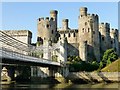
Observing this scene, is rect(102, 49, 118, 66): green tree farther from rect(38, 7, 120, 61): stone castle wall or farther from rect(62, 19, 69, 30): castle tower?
rect(62, 19, 69, 30): castle tower

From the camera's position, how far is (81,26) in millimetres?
61000

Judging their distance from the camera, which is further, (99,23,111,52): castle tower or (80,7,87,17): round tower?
(99,23,111,52): castle tower

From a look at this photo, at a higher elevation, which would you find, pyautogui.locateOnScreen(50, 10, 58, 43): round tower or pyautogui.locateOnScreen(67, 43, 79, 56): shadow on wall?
pyautogui.locateOnScreen(50, 10, 58, 43): round tower

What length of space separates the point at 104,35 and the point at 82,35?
5.61 meters

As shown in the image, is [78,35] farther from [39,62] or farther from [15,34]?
[39,62]

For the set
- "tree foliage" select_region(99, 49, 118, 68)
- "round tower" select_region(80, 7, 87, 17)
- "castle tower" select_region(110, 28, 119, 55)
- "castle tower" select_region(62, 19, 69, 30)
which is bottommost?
"tree foliage" select_region(99, 49, 118, 68)

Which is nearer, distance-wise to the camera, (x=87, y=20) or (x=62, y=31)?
(x=87, y=20)

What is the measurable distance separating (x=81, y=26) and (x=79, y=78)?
17.6 m

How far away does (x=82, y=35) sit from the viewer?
60656 millimetres

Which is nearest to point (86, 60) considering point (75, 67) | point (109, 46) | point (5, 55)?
point (75, 67)

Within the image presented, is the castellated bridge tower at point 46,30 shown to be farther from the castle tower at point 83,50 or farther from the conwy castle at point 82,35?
the castle tower at point 83,50

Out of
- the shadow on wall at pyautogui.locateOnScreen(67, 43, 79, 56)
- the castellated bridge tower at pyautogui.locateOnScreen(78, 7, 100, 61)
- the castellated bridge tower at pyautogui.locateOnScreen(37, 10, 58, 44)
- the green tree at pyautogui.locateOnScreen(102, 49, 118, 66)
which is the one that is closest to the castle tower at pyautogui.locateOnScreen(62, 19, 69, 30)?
the castellated bridge tower at pyautogui.locateOnScreen(37, 10, 58, 44)

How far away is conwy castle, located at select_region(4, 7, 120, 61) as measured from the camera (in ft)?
189

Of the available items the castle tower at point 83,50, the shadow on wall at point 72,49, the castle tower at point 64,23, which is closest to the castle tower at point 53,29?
the castle tower at point 64,23
